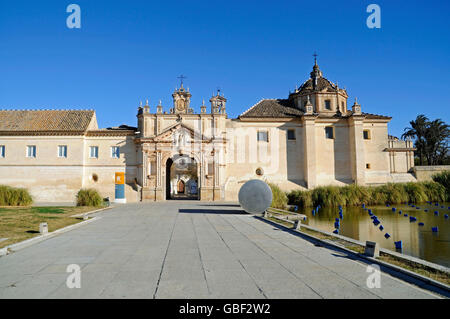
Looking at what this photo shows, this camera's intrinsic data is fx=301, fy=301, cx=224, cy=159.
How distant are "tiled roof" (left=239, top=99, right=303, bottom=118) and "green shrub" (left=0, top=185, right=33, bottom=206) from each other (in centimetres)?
2253

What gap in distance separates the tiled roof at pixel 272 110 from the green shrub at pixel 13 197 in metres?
22.5

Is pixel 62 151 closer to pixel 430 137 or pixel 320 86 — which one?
pixel 320 86

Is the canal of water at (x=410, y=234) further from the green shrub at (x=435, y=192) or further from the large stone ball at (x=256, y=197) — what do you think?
the green shrub at (x=435, y=192)

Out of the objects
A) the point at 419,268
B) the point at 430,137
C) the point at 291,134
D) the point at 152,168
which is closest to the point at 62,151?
the point at 152,168

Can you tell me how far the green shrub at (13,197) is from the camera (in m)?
24.3

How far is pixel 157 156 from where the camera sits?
32.5m

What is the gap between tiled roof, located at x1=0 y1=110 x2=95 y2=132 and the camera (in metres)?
33.5

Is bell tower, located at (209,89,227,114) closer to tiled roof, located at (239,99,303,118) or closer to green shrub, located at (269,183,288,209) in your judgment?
tiled roof, located at (239,99,303,118)

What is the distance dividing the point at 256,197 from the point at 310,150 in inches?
791

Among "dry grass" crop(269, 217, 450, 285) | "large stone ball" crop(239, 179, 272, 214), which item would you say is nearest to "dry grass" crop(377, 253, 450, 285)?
"dry grass" crop(269, 217, 450, 285)

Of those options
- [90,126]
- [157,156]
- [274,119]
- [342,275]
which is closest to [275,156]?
[274,119]

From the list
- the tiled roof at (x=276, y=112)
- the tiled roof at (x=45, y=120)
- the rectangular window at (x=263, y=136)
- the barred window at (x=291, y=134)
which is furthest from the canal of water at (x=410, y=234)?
the tiled roof at (x=45, y=120)
